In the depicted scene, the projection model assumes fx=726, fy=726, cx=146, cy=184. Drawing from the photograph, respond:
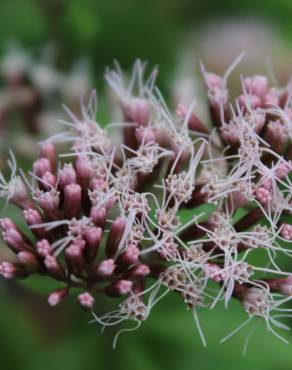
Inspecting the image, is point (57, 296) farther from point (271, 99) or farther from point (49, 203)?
point (271, 99)

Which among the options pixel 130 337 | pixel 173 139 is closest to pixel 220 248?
pixel 173 139

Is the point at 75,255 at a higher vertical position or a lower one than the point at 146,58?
higher

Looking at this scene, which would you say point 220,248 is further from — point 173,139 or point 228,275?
point 173,139

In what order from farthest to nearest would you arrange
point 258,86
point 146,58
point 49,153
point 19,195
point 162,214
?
point 146,58
point 258,86
point 49,153
point 19,195
point 162,214

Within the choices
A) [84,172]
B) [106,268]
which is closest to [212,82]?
[84,172]

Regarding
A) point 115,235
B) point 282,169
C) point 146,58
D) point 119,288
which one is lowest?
point 146,58

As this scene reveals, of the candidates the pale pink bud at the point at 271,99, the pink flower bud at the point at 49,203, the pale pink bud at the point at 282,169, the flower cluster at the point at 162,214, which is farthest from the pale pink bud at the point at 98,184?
the pale pink bud at the point at 271,99

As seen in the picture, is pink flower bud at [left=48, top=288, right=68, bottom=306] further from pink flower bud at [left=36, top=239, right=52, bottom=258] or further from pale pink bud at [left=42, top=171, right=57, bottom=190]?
pale pink bud at [left=42, top=171, right=57, bottom=190]
